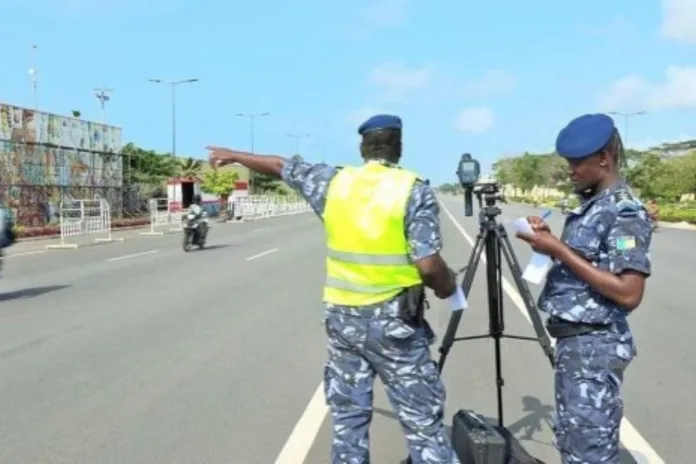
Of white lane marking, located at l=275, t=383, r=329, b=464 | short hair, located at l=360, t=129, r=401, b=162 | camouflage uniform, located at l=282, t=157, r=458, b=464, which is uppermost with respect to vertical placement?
short hair, located at l=360, t=129, r=401, b=162

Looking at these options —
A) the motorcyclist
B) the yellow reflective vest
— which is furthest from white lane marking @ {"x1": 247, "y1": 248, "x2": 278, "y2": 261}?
the yellow reflective vest

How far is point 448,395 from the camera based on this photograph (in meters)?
6.06

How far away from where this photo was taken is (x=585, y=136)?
305 cm

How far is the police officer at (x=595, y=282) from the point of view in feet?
9.72

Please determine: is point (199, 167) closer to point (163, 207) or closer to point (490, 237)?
point (163, 207)

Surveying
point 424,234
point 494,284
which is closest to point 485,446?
point 494,284

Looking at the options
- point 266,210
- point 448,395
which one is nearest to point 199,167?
point 266,210

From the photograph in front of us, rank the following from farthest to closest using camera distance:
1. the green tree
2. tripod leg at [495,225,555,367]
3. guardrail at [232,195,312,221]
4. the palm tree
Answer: the palm tree
the green tree
guardrail at [232,195,312,221]
tripod leg at [495,225,555,367]

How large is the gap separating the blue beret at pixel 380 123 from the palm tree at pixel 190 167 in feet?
222

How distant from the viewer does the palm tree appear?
71475 millimetres

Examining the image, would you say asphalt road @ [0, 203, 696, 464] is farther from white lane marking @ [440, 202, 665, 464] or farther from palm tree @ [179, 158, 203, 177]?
palm tree @ [179, 158, 203, 177]

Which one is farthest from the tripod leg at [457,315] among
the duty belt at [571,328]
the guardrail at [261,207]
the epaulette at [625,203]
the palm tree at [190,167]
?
the palm tree at [190,167]

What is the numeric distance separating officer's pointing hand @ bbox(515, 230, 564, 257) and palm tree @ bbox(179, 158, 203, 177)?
68221 mm

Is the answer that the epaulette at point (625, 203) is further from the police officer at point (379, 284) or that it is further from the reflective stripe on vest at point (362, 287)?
the reflective stripe on vest at point (362, 287)
